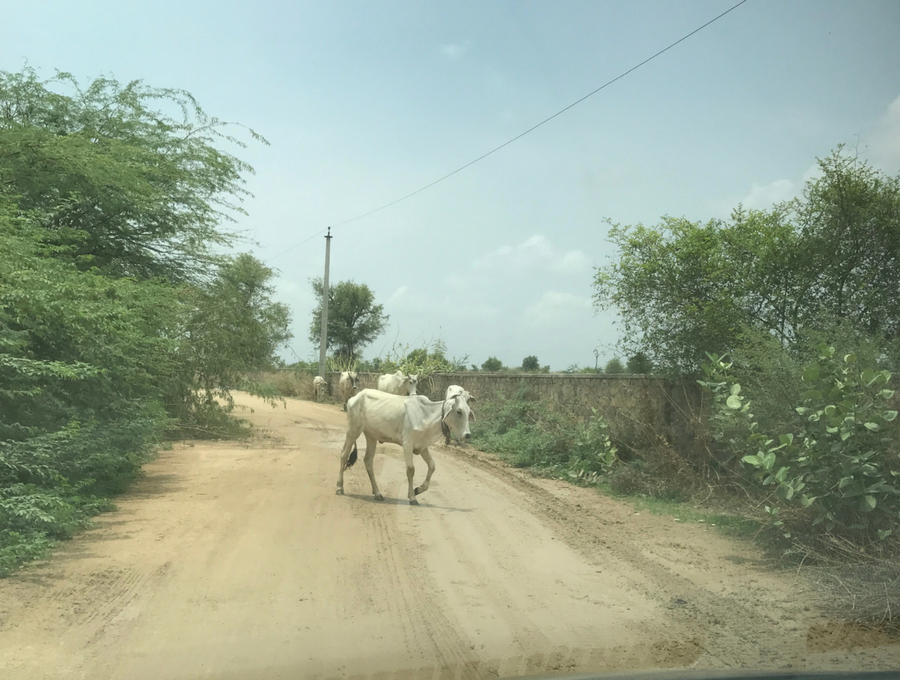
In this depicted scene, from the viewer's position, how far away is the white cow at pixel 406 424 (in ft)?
37.1

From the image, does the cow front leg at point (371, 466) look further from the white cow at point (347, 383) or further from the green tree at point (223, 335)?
the white cow at point (347, 383)

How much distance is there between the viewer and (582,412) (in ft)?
53.5

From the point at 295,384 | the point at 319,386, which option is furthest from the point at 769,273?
the point at 295,384

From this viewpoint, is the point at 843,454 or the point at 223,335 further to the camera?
the point at 223,335

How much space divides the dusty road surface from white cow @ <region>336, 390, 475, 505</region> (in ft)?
2.17

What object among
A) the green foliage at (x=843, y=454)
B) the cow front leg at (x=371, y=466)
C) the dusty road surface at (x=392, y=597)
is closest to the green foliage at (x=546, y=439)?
the dusty road surface at (x=392, y=597)

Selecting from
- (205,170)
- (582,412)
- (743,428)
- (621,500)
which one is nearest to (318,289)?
(205,170)

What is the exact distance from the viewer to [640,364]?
47.0 ft

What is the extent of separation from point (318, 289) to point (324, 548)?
1633 inches

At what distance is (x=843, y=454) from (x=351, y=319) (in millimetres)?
44698

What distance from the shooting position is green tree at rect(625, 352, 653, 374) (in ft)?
46.1

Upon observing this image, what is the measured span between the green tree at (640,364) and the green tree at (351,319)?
1442 inches

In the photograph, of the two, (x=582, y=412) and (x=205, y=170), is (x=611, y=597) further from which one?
(x=205, y=170)

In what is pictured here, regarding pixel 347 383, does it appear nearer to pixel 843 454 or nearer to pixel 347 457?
pixel 347 457
